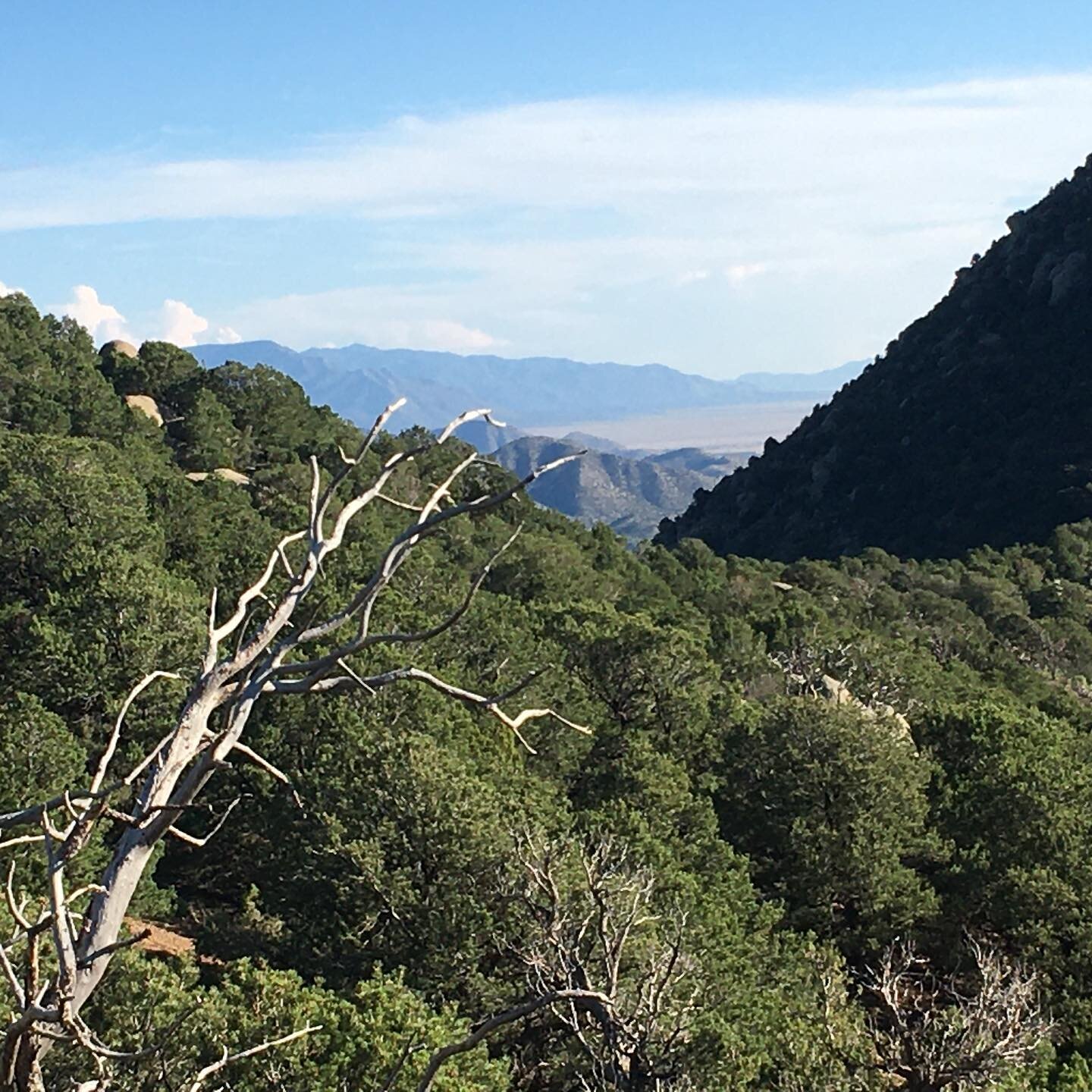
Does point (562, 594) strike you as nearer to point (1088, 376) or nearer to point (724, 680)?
point (724, 680)

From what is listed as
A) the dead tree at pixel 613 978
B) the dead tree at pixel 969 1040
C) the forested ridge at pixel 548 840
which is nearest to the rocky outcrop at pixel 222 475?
the forested ridge at pixel 548 840

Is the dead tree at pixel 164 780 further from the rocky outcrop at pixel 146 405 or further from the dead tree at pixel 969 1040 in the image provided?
the rocky outcrop at pixel 146 405

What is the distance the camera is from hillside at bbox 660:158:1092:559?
127 meters

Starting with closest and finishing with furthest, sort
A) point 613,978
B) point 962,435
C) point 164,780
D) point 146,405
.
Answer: point 164,780 < point 613,978 < point 146,405 < point 962,435

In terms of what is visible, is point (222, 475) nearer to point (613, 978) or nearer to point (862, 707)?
point (862, 707)

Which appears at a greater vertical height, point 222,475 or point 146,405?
point 146,405

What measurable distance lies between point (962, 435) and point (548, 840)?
12049 centimetres

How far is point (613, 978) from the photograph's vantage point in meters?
13.1

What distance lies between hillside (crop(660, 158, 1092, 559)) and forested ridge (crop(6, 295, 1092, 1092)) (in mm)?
68979

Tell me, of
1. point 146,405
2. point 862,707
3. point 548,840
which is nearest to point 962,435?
point 146,405

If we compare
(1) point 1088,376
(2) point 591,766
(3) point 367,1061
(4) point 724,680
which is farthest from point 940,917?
(1) point 1088,376

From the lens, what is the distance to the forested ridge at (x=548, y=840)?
59.3 ft

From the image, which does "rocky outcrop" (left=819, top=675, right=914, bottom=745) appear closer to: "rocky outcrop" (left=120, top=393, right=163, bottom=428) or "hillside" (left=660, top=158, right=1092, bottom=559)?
"rocky outcrop" (left=120, top=393, right=163, bottom=428)

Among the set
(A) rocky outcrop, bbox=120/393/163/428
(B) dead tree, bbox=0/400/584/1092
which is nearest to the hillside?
(A) rocky outcrop, bbox=120/393/163/428
